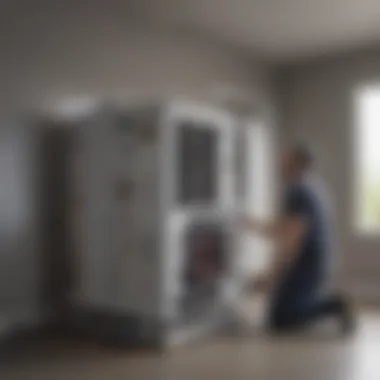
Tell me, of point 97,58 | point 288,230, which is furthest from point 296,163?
point 97,58

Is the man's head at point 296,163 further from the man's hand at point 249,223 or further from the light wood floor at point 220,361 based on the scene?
the light wood floor at point 220,361

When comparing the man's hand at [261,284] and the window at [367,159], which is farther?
the window at [367,159]

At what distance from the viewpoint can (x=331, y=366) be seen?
3.49m

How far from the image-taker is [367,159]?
611 cm

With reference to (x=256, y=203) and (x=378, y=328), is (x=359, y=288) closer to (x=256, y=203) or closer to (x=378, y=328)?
(x=256, y=203)

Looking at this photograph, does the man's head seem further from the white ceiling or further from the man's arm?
the white ceiling

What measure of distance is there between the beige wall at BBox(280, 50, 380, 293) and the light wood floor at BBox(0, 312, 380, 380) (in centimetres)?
195

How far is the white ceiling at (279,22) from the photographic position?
4.78 meters

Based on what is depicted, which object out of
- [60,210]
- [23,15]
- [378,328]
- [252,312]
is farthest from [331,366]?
[23,15]

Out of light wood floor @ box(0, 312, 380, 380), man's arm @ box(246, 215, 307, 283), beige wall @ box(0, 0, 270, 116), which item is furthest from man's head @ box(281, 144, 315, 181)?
beige wall @ box(0, 0, 270, 116)

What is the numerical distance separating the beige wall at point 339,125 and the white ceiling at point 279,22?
0.76 feet

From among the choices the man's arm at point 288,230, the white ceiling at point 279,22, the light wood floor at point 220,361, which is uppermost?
the white ceiling at point 279,22

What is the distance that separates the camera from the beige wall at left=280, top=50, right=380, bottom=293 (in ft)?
19.7

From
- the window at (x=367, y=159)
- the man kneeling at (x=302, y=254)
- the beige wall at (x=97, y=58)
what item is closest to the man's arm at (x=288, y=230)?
the man kneeling at (x=302, y=254)
